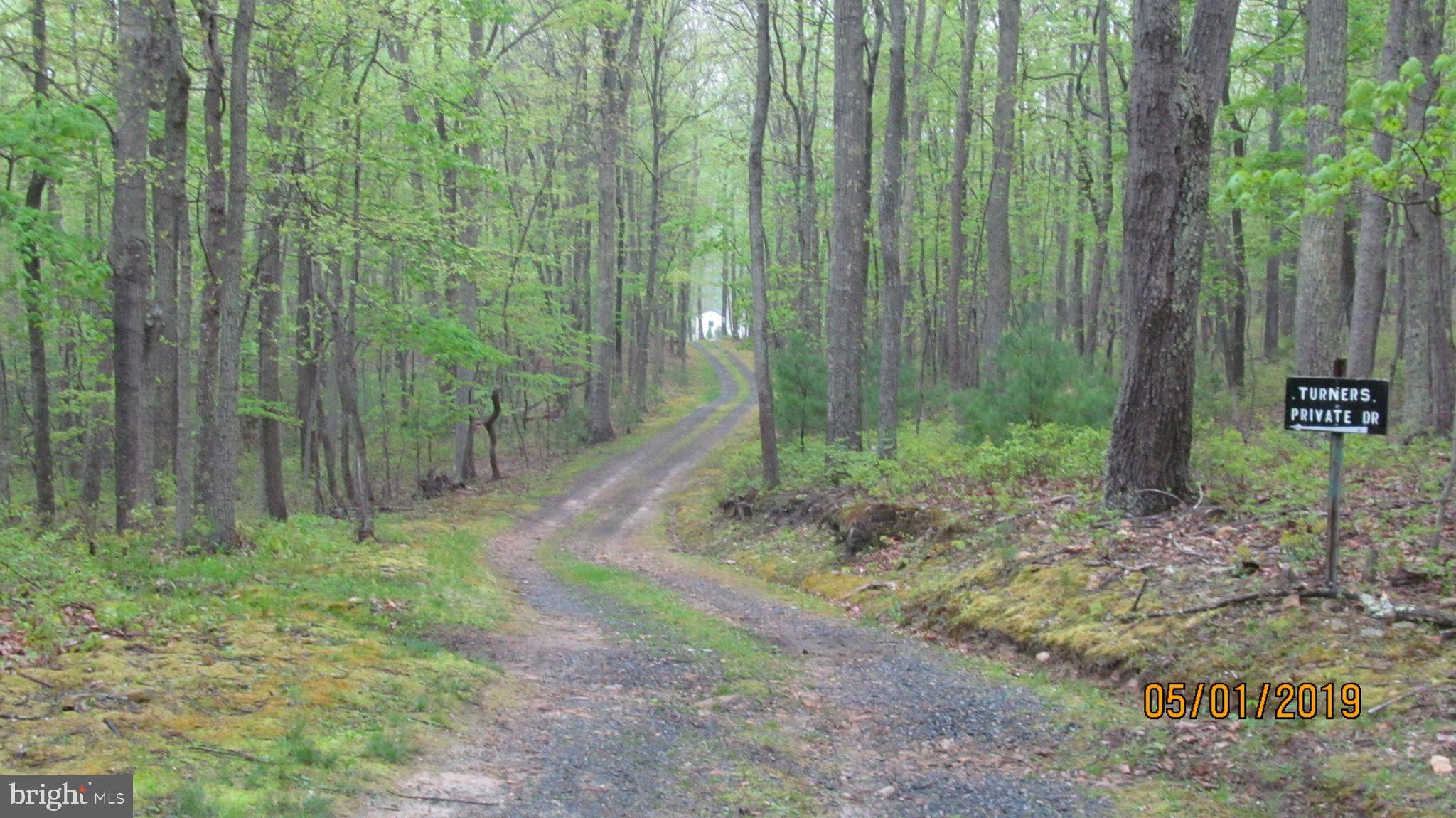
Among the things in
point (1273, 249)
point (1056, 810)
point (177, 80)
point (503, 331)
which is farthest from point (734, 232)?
point (1056, 810)

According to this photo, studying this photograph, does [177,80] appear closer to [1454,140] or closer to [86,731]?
[86,731]

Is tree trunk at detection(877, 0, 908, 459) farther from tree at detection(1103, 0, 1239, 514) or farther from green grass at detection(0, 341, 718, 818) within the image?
green grass at detection(0, 341, 718, 818)

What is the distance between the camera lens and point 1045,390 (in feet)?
48.8

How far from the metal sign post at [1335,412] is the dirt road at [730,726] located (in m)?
2.20

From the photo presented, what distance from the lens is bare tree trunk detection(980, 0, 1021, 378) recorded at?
69.8 feet

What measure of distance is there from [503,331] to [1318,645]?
72.3 ft

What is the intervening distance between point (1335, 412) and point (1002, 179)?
16.9 meters

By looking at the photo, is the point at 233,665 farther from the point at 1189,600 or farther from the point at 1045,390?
the point at 1045,390

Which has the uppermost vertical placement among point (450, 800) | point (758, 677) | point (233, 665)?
point (233, 665)

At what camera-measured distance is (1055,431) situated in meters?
13.4

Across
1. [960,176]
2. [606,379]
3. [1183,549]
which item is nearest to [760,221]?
[960,176]

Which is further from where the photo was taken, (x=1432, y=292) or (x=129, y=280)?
(x=1432, y=292)

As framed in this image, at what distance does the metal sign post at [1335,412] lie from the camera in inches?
231
